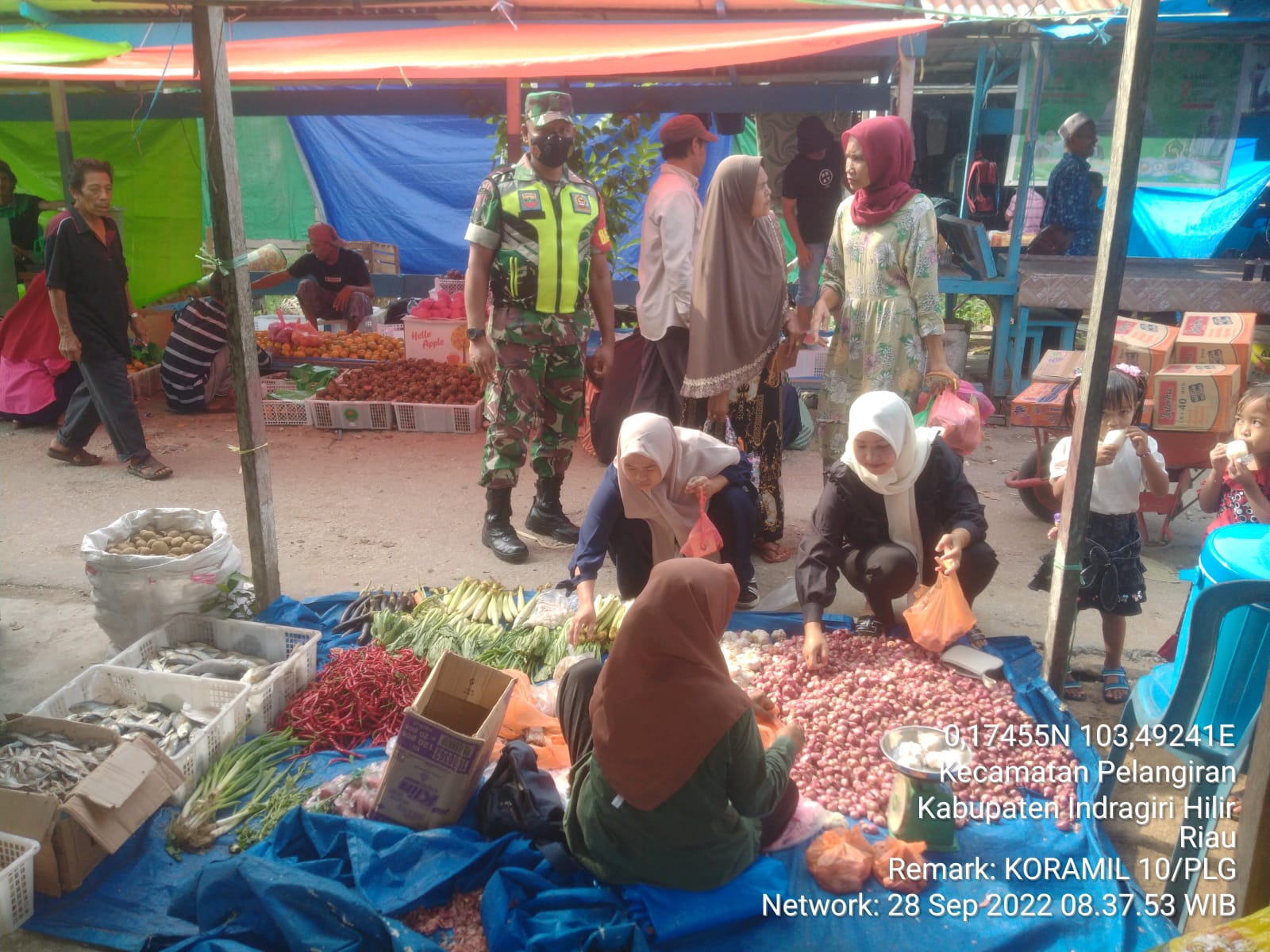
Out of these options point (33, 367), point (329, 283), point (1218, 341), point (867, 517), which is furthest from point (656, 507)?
point (329, 283)

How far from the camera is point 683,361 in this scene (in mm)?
4723

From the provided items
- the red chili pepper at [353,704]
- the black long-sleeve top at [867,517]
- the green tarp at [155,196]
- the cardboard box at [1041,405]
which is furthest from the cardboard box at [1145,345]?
the green tarp at [155,196]

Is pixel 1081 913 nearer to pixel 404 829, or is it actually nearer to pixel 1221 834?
pixel 1221 834

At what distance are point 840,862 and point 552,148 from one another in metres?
3.23

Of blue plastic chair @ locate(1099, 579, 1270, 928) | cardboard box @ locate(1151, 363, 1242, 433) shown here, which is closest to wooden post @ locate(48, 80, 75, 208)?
cardboard box @ locate(1151, 363, 1242, 433)

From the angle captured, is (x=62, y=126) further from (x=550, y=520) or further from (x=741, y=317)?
(x=741, y=317)

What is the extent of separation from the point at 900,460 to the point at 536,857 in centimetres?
181

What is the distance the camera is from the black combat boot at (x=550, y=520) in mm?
5008

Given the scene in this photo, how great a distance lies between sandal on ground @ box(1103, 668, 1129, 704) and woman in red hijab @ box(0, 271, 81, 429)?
638cm

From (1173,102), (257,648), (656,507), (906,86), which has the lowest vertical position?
(257,648)

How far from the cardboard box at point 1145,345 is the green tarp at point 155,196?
8.05 meters

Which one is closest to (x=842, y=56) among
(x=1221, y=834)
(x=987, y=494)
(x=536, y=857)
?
(x=987, y=494)

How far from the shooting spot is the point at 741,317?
438 cm

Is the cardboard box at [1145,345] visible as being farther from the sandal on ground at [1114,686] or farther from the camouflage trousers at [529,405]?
the camouflage trousers at [529,405]
